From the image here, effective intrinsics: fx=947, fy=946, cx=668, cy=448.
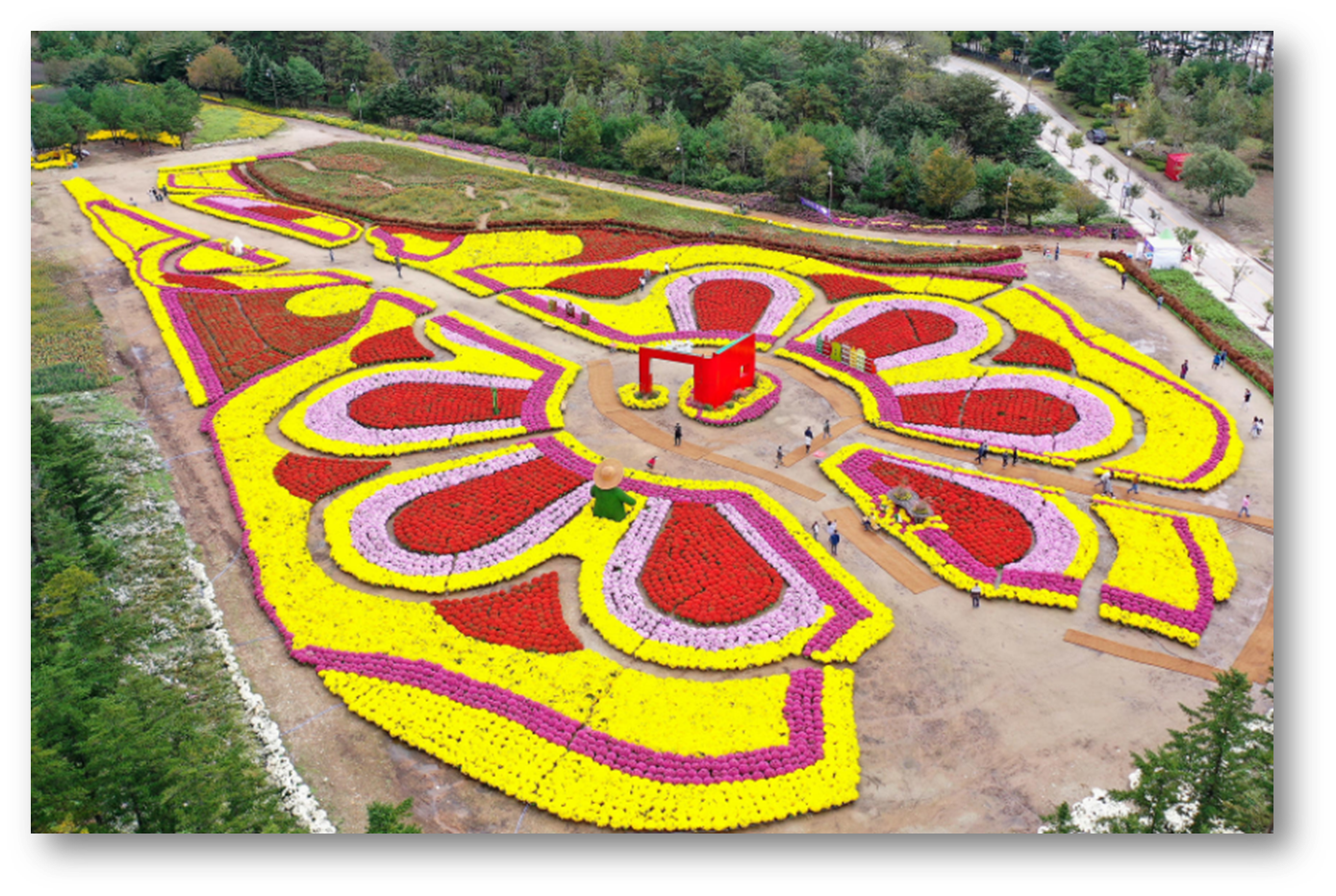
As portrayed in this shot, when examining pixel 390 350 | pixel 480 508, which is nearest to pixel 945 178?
pixel 390 350

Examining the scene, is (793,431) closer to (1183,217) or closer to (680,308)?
(680,308)

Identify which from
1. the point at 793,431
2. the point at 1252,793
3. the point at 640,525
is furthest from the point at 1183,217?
the point at 1252,793

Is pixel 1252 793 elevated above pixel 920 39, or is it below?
below

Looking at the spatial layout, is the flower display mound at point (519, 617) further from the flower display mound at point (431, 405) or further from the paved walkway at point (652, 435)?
the flower display mound at point (431, 405)

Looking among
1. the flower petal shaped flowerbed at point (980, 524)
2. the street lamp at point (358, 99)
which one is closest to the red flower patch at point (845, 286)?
the flower petal shaped flowerbed at point (980, 524)

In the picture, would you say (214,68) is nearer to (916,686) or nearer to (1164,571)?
(916,686)
